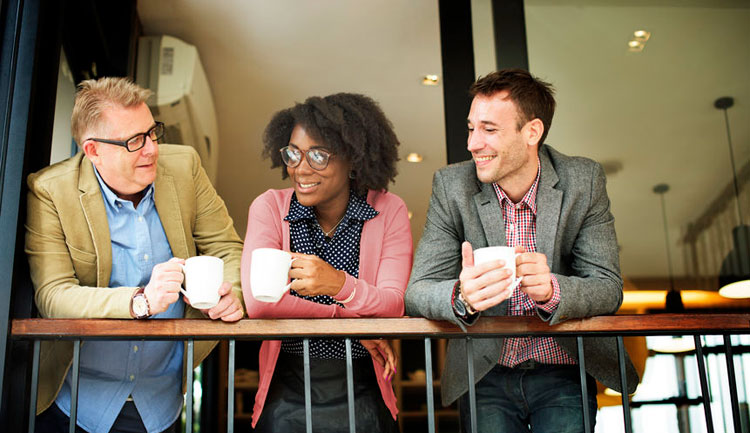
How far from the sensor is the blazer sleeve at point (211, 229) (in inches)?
87.1

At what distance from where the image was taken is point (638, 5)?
3488 millimetres

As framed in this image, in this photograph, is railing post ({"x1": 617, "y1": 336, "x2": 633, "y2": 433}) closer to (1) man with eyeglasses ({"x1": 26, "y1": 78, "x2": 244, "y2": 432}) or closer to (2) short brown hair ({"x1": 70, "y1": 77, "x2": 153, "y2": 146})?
(1) man with eyeglasses ({"x1": 26, "y1": 78, "x2": 244, "y2": 432})

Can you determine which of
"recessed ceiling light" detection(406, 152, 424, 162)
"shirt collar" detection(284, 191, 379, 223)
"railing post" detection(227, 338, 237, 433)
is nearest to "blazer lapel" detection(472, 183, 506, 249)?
"shirt collar" detection(284, 191, 379, 223)

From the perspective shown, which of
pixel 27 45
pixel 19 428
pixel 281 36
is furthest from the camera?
pixel 281 36

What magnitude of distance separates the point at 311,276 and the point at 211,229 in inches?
20.2

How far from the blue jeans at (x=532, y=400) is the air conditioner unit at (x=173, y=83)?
2429 millimetres

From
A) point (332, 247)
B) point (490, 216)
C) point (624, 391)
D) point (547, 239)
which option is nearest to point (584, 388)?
point (624, 391)

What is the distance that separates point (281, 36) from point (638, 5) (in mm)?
1959

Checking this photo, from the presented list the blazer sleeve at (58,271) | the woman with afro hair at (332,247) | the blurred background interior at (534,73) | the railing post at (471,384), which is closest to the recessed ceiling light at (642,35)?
the blurred background interior at (534,73)

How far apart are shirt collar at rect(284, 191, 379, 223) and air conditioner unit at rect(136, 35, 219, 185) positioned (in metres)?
1.84

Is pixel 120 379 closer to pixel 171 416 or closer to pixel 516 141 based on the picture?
pixel 171 416

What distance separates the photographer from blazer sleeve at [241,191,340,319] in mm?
1969

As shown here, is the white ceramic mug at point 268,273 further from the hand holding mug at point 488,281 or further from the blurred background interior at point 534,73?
the blurred background interior at point 534,73

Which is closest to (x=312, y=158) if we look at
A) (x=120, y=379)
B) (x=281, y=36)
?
(x=120, y=379)
